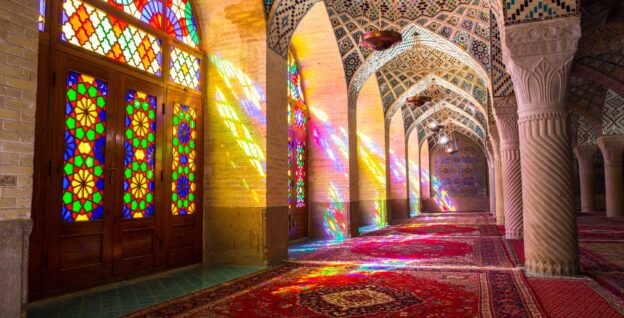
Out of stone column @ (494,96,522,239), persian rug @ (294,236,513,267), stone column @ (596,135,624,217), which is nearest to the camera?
persian rug @ (294,236,513,267)

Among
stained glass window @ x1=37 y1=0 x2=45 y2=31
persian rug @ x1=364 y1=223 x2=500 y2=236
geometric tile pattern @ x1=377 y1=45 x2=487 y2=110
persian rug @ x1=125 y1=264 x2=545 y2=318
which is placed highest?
geometric tile pattern @ x1=377 y1=45 x2=487 y2=110

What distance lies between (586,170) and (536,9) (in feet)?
49.7

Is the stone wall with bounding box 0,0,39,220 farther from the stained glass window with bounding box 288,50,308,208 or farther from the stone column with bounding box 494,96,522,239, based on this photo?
the stone column with bounding box 494,96,522,239

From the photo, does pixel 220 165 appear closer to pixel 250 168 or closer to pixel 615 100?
pixel 250 168

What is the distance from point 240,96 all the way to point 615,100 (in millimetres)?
13474

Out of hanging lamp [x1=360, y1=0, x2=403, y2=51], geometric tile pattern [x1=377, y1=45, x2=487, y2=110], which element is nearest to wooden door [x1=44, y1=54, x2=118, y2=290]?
hanging lamp [x1=360, y1=0, x2=403, y2=51]

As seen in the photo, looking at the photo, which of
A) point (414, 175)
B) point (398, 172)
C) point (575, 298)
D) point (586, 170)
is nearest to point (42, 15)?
point (575, 298)

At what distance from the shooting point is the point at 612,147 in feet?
53.0

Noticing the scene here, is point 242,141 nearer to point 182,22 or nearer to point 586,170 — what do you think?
point 182,22

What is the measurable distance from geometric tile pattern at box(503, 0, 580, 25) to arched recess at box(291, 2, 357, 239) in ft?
17.3

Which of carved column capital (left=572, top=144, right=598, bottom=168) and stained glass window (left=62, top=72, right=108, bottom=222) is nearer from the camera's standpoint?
stained glass window (left=62, top=72, right=108, bottom=222)

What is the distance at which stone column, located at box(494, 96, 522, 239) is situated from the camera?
30.1 ft

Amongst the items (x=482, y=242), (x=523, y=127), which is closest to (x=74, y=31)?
(x=523, y=127)

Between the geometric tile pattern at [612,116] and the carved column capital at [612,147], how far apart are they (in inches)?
8.4
